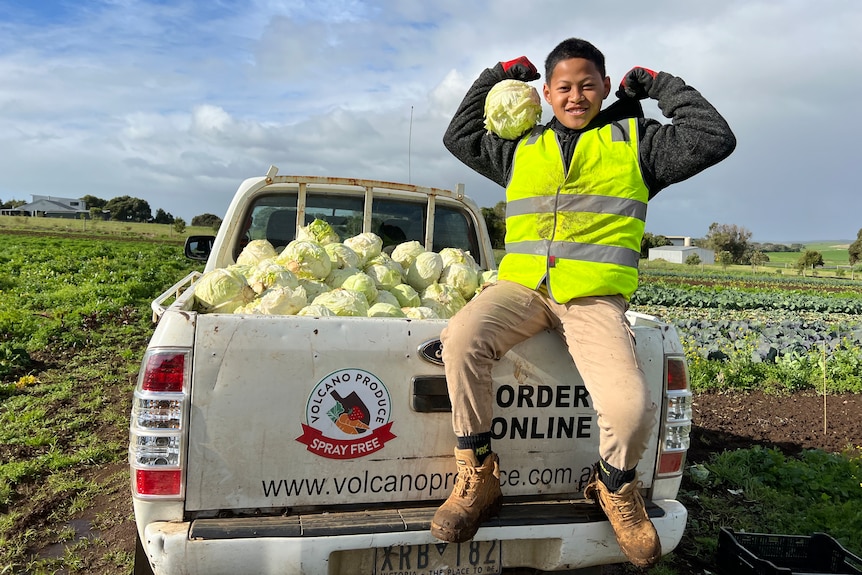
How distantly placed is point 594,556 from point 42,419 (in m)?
5.41

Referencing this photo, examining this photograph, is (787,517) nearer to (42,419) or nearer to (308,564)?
(308,564)

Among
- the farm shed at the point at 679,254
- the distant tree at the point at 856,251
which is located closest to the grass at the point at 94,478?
the distant tree at the point at 856,251

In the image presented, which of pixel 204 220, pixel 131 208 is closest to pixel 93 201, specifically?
pixel 131 208

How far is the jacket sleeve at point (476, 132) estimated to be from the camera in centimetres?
330

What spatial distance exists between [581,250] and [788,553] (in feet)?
7.70

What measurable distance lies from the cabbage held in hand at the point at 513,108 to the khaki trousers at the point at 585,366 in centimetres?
97

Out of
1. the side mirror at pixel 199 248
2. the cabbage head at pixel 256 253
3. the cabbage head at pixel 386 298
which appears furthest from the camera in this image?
the side mirror at pixel 199 248

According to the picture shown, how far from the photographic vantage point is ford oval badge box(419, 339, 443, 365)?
2441mm

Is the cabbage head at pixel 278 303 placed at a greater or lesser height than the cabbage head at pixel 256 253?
lesser

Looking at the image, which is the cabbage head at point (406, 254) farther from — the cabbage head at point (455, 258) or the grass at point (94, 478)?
the grass at point (94, 478)

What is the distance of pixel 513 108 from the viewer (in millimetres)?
3023

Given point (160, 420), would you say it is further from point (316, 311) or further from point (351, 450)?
point (316, 311)

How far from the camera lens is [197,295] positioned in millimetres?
3156

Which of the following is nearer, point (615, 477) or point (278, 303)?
point (615, 477)
